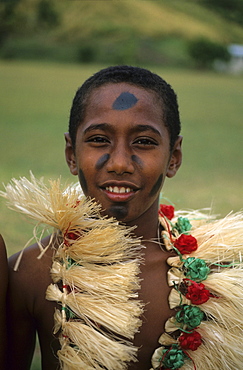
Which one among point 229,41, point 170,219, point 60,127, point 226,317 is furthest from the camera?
point 229,41

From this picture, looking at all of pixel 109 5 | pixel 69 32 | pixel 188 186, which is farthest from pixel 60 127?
pixel 109 5

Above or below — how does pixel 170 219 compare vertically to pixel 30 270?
above

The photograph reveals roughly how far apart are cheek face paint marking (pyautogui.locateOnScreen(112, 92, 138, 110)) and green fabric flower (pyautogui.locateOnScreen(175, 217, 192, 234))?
684 millimetres

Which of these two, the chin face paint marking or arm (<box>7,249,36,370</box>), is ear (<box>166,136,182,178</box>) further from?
arm (<box>7,249,36,370</box>)

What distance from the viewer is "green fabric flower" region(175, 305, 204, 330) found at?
2.12m

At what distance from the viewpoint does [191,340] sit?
2.11m

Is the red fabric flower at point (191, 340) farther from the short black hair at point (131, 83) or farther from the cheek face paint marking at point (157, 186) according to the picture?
the short black hair at point (131, 83)

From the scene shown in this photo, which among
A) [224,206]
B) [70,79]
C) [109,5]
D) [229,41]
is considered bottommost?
[224,206]

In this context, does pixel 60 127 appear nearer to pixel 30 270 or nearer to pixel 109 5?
pixel 30 270

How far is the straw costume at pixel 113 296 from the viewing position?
2014mm

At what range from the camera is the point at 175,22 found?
111 feet

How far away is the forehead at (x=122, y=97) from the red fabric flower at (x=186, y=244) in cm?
59

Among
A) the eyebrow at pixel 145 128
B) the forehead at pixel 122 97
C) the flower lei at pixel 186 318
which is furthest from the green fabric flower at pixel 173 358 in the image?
the forehead at pixel 122 97

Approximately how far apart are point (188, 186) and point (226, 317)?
4.88 m
